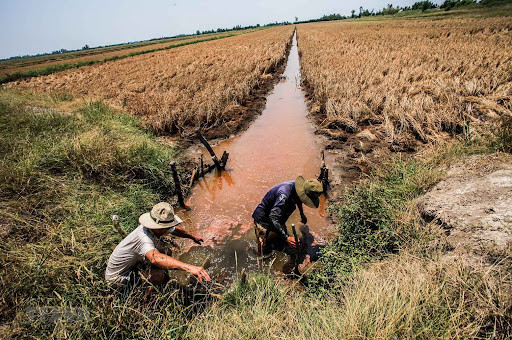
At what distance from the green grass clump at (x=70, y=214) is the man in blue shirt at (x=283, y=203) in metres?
1.66

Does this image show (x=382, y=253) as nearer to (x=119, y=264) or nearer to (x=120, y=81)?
(x=119, y=264)

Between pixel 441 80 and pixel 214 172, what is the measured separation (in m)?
8.62

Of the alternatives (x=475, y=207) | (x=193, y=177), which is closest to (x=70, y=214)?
(x=193, y=177)

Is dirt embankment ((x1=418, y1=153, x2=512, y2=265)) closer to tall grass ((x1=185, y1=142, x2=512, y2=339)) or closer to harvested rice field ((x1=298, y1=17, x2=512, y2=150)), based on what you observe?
tall grass ((x1=185, y1=142, x2=512, y2=339))

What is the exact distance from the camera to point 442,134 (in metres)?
6.00

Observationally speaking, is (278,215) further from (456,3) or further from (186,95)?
(456,3)

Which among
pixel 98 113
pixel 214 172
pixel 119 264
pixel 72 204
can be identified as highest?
pixel 98 113

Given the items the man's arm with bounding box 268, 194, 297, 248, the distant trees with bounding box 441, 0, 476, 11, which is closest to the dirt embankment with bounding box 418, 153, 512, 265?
the man's arm with bounding box 268, 194, 297, 248

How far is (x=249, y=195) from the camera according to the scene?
5.83 metres

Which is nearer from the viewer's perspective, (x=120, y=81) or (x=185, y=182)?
(x=185, y=182)

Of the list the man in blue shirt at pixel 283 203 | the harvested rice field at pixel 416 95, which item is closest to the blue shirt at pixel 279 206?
the man in blue shirt at pixel 283 203

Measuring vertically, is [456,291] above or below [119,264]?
below

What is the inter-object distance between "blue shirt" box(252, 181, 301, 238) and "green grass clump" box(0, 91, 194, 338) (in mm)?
1662

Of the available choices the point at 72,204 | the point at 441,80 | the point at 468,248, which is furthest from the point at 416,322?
the point at 441,80
